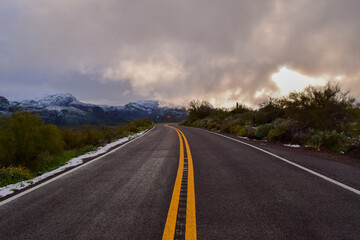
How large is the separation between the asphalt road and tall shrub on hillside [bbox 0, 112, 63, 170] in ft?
17.3

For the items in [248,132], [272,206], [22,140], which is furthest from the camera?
[248,132]

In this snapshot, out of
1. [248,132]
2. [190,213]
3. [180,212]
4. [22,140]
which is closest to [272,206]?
[190,213]

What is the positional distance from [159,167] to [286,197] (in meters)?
3.25

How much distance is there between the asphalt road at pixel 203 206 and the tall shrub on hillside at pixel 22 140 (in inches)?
207

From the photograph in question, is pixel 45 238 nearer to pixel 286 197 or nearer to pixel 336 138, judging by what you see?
pixel 286 197

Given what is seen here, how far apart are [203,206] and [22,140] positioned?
9156 mm

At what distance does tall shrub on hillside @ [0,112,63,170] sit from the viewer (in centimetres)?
782

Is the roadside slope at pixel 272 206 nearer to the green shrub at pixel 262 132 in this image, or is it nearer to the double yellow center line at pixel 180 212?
the double yellow center line at pixel 180 212

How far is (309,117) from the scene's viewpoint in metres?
10.3

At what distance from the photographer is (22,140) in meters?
8.16

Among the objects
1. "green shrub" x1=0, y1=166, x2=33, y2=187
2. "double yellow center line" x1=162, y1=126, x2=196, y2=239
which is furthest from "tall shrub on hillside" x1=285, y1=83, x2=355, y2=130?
"green shrub" x1=0, y1=166, x2=33, y2=187

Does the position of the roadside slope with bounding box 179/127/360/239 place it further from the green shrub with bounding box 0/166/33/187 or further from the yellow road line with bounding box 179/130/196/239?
the green shrub with bounding box 0/166/33/187

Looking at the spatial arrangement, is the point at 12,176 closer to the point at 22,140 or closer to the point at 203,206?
the point at 22,140

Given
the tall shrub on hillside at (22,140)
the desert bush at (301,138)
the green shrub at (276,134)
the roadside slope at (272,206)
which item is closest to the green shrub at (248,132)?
the green shrub at (276,134)
